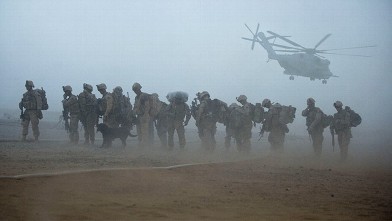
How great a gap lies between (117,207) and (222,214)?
1.42 meters

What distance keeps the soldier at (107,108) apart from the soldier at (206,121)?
3.07m

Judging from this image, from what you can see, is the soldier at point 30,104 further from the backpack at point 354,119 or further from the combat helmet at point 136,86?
the backpack at point 354,119

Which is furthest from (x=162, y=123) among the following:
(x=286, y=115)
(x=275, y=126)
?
(x=286, y=115)

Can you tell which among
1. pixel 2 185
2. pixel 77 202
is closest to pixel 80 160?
pixel 2 185

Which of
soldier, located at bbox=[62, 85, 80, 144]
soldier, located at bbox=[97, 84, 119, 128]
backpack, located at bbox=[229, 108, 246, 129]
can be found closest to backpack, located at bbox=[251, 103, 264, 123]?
backpack, located at bbox=[229, 108, 246, 129]

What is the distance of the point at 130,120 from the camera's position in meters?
13.4

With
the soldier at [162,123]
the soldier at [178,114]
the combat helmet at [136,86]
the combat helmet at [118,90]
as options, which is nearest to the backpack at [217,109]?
the soldier at [178,114]

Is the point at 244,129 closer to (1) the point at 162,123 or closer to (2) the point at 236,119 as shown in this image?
(2) the point at 236,119

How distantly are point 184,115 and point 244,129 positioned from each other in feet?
7.42

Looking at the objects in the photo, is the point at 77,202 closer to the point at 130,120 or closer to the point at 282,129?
the point at 130,120

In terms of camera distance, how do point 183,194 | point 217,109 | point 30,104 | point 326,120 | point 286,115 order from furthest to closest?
point 30,104
point 286,115
point 217,109
point 326,120
point 183,194

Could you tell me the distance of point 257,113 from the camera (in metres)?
14.3

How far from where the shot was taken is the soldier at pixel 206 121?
13247mm

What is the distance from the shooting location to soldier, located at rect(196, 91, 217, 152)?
13.2 m
